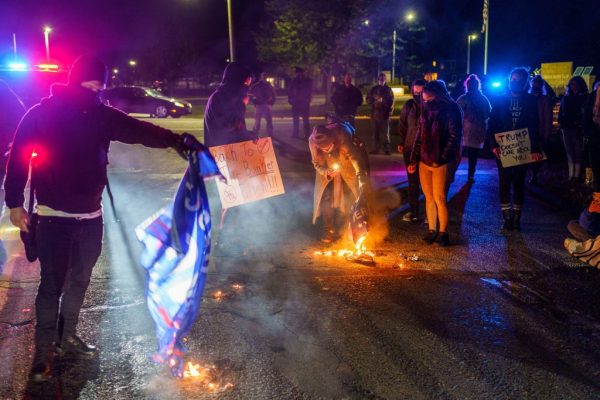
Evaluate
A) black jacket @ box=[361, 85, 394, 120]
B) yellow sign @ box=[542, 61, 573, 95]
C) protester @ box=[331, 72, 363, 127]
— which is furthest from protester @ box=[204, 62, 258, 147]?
yellow sign @ box=[542, 61, 573, 95]

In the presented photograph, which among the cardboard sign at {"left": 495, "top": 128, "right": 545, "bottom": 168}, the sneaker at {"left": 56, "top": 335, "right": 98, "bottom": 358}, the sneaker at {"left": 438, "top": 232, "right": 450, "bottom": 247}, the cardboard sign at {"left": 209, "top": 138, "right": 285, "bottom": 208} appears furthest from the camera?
the cardboard sign at {"left": 495, "top": 128, "right": 545, "bottom": 168}

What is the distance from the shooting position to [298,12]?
1444 inches

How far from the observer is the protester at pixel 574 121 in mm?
10188

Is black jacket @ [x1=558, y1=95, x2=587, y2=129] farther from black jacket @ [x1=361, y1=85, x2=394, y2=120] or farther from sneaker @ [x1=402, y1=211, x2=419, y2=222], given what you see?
black jacket @ [x1=361, y1=85, x2=394, y2=120]

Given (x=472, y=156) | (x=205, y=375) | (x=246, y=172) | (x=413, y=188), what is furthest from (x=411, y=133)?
(x=205, y=375)

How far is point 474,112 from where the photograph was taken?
31.0ft

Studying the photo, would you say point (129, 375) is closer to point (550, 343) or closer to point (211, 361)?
point (211, 361)

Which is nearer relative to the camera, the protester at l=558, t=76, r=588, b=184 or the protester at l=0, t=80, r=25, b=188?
the protester at l=0, t=80, r=25, b=188

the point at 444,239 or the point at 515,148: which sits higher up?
the point at 515,148

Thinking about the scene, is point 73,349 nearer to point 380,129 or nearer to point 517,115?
point 517,115

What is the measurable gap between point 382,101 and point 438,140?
24.3 ft

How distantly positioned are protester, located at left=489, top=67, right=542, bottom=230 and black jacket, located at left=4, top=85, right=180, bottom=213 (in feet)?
15.9

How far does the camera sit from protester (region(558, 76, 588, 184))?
33.4 feet

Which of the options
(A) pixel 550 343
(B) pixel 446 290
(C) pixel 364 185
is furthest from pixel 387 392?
(C) pixel 364 185
